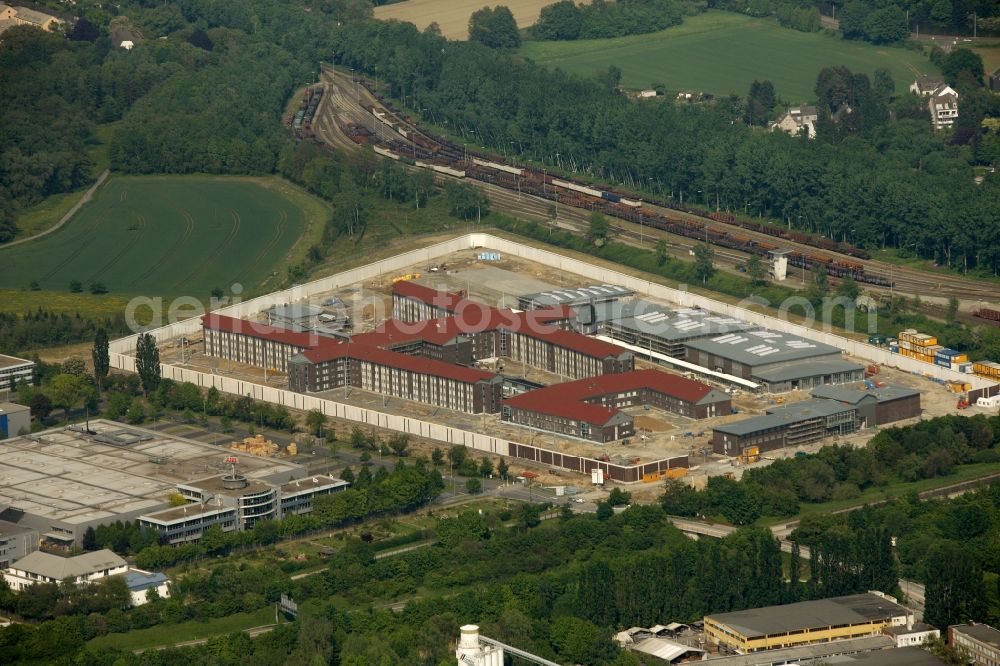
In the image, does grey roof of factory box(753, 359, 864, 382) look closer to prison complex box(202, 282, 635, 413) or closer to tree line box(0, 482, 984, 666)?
prison complex box(202, 282, 635, 413)

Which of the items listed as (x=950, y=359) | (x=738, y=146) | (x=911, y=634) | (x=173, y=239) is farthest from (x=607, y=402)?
(x=738, y=146)

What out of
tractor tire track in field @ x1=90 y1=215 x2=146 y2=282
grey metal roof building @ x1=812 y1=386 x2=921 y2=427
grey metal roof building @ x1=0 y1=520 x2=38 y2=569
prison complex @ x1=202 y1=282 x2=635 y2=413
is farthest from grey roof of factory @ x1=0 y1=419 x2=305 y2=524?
grey metal roof building @ x1=812 y1=386 x2=921 y2=427

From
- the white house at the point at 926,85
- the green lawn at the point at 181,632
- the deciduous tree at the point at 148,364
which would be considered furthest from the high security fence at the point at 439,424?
the white house at the point at 926,85

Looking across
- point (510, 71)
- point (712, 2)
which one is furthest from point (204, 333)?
point (712, 2)

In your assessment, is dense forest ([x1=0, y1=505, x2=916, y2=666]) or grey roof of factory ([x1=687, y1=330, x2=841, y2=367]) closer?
dense forest ([x1=0, y1=505, x2=916, y2=666])

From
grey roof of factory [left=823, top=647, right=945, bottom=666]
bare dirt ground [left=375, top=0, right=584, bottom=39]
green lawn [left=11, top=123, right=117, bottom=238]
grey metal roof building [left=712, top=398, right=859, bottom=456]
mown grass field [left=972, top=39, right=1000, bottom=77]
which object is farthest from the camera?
bare dirt ground [left=375, top=0, right=584, bottom=39]

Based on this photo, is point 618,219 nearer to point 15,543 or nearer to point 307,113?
point 307,113

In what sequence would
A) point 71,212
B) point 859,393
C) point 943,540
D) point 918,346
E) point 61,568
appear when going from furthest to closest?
point 71,212 → point 918,346 → point 859,393 → point 943,540 → point 61,568
